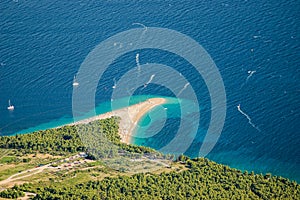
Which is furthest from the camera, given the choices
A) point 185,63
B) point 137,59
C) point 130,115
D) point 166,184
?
point 137,59

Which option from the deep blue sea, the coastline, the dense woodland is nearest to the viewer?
the dense woodland

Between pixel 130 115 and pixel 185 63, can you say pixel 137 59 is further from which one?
pixel 130 115

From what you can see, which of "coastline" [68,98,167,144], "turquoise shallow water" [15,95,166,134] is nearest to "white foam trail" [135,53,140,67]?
"turquoise shallow water" [15,95,166,134]

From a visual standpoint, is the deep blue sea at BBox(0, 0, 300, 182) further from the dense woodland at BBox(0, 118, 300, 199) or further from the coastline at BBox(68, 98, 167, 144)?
the dense woodland at BBox(0, 118, 300, 199)

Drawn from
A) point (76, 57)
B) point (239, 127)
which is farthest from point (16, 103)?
point (239, 127)

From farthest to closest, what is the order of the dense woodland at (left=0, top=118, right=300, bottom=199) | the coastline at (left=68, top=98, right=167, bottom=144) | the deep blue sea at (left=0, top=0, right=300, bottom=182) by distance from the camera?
the coastline at (left=68, top=98, right=167, bottom=144), the deep blue sea at (left=0, top=0, right=300, bottom=182), the dense woodland at (left=0, top=118, right=300, bottom=199)

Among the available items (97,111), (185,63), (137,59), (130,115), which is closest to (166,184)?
(130,115)
